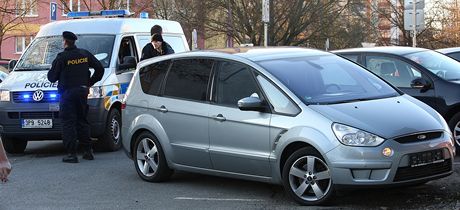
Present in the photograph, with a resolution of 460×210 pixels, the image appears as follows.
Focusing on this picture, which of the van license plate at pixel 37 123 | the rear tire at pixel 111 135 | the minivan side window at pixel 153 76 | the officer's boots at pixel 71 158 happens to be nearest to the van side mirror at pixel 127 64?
the rear tire at pixel 111 135

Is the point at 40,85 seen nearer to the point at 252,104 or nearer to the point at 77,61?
the point at 77,61

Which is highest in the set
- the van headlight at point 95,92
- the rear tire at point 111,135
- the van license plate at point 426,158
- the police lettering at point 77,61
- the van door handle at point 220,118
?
the police lettering at point 77,61

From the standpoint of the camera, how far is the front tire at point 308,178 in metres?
5.87

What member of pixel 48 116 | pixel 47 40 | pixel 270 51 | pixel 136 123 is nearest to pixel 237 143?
pixel 270 51

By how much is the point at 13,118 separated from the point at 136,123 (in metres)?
3.10

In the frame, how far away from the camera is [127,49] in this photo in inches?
434

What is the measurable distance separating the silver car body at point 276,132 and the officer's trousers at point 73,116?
5.70 ft

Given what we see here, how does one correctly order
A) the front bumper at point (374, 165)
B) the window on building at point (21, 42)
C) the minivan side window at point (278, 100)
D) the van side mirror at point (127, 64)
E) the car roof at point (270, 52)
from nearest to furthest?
the front bumper at point (374, 165) < the minivan side window at point (278, 100) < the car roof at point (270, 52) < the van side mirror at point (127, 64) < the window on building at point (21, 42)

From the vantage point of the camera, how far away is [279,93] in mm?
6289

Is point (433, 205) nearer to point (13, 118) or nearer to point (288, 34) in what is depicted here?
point (13, 118)

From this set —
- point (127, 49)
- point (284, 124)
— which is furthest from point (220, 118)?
point (127, 49)

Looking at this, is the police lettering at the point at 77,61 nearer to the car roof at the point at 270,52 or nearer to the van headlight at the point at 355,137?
the car roof at the point at 270,52

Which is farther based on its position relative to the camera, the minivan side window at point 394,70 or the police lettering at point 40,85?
the police lettering at point 40,85

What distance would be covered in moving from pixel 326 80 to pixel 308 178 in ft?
3.79
